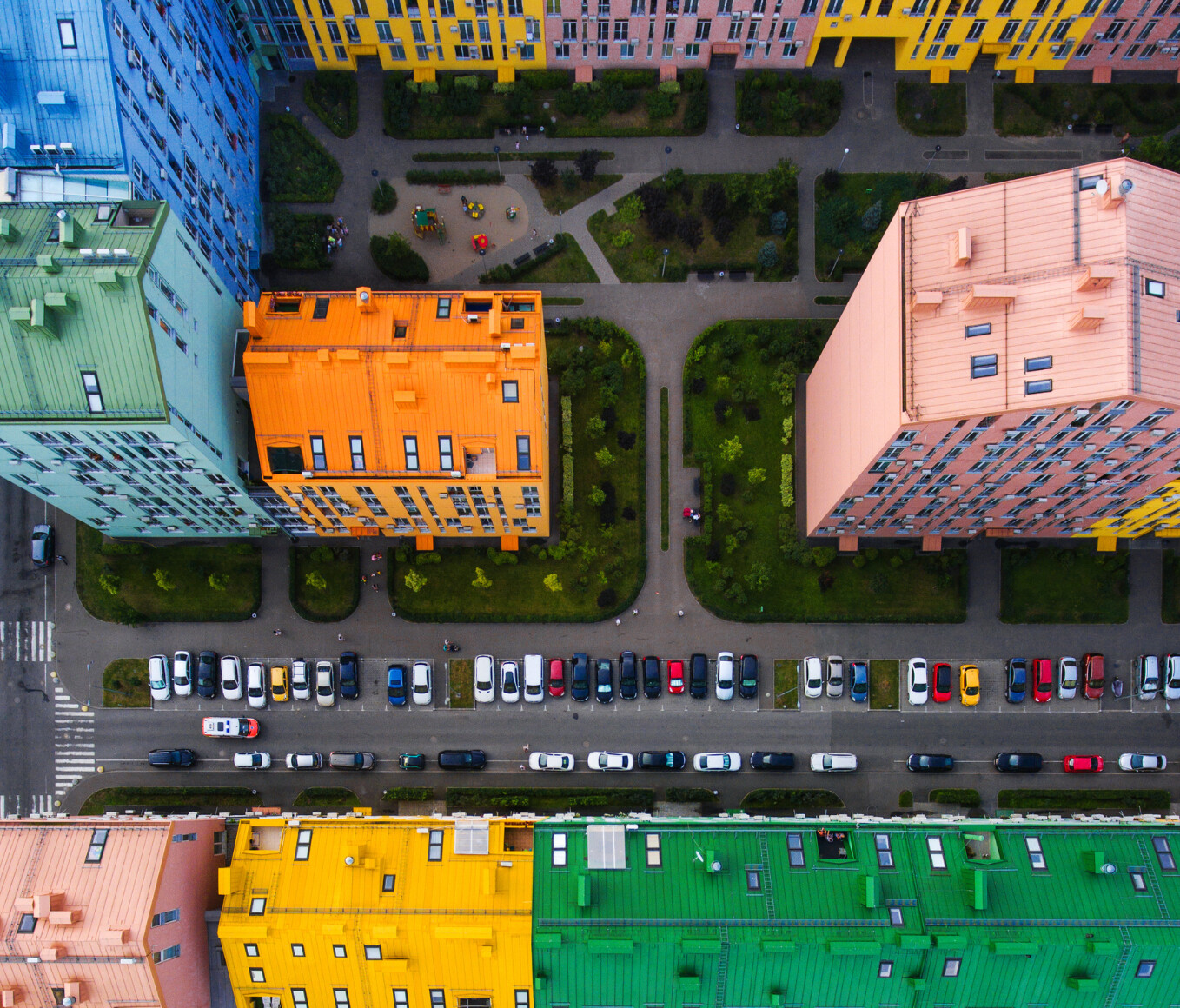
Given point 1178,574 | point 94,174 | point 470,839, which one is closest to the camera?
point 94,174

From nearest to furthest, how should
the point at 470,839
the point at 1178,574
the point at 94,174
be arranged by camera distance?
the point at 94,174 < the point at 470,839 < the point at 1178,574

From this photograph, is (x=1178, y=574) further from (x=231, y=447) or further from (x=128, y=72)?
(x=128, y=72)

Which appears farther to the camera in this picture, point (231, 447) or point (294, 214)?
point (294, 214)

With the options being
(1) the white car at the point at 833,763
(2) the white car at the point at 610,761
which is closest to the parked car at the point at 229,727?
(2) the white car at the point at 610,761

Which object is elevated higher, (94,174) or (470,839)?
(94,174)

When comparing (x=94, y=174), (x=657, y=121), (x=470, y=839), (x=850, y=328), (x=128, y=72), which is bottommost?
(x=470, y=839)

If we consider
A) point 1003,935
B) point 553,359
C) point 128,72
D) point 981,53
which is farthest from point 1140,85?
point 128,72

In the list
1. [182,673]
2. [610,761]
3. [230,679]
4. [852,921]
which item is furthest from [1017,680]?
[182,673]
